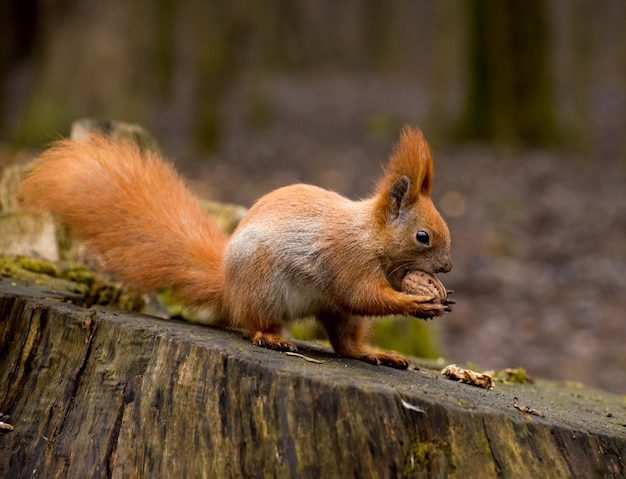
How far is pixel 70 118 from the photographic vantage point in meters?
9.80

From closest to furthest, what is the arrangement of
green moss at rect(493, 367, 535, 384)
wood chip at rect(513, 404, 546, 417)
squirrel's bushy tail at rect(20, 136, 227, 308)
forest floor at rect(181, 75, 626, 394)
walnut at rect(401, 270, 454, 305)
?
wood chip at rect(513, 404, 546, 417) < walnut at rect(401, 270, 454, 305) < squirrel's bushy tail at rect(20, 136, 227, 308) < green moss at rect(493, 367, 535, 384) < forest floor at rect(181, 75, 626, 394)

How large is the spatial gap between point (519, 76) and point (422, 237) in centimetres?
1055

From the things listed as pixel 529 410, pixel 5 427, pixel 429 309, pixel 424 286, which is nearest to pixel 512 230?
pixel 424 286

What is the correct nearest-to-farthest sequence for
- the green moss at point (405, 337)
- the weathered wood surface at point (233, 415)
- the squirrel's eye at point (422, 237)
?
the weathered wood surface at point (233, 415) → the squirrel's eye at point (422, 237) → the green moss at point (405, 337)

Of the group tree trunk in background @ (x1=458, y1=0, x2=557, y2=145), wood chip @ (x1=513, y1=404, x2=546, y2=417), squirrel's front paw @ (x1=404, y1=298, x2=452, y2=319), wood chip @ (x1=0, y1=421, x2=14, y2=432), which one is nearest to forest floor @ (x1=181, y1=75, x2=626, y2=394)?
tree trunk in background @ (x1=458, y1=0, x2=557, y2=145)

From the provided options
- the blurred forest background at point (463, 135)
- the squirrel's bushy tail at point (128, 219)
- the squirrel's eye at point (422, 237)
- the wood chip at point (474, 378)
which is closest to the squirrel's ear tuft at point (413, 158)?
the squirrel's eye at point (422, 237)

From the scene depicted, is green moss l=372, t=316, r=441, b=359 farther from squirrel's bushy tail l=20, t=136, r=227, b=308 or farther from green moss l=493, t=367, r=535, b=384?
squirrel's bushy tail l=20, t=136, r=227, b=308

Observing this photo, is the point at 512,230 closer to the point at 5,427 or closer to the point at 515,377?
the point at 515,377

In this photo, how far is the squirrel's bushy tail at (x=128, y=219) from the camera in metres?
3.13

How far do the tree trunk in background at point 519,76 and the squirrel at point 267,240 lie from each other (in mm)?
9907

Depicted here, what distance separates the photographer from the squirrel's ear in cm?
292

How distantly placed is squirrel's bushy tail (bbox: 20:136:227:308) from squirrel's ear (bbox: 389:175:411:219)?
28.5 inches

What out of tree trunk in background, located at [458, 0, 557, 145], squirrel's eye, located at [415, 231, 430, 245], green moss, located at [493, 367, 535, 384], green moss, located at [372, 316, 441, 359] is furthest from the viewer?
tree trunk in background, located at [458, 0, 557, 145]

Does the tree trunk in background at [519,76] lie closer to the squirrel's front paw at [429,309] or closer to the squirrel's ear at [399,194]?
the squirrel's ear at [399,194]
